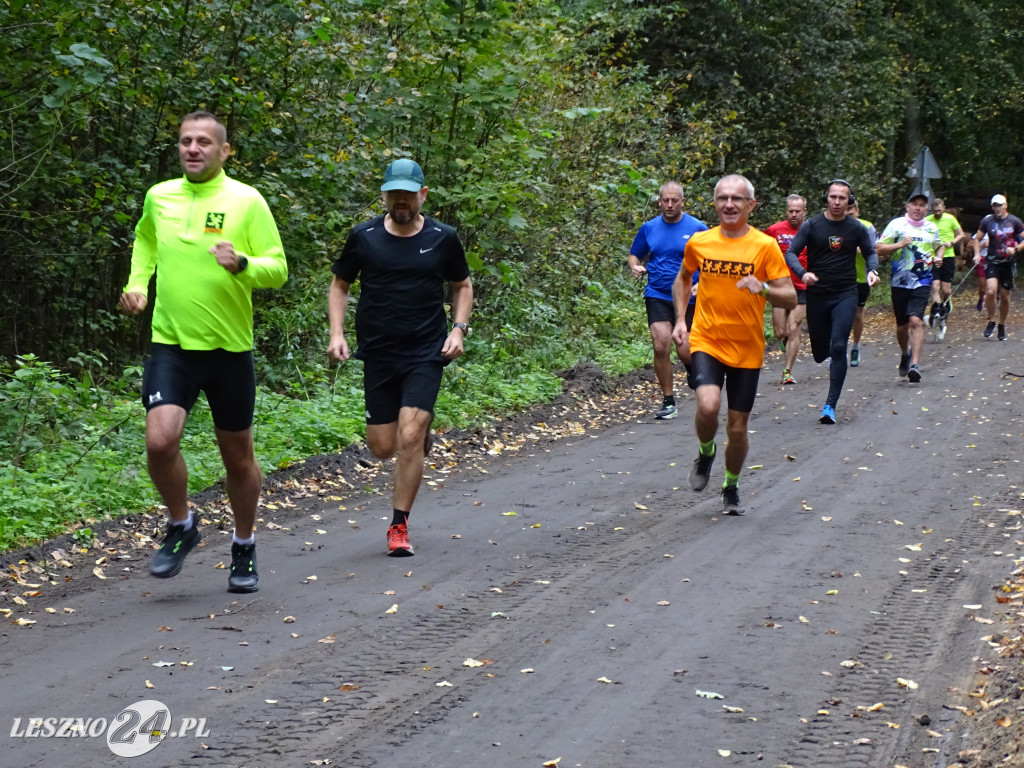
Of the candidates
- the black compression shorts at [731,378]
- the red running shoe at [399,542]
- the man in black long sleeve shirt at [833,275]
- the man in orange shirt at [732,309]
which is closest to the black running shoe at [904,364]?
the man in black long sleeve shirt at [833,275]

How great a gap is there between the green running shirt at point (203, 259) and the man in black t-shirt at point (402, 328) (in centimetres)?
119

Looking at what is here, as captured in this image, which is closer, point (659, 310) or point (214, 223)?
point (214, 223)

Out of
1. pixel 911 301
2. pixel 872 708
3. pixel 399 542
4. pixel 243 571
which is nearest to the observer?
pixel 872 708

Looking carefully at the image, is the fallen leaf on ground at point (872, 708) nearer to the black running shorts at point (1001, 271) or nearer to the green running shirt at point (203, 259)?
the green running shirt at point (203, 259)

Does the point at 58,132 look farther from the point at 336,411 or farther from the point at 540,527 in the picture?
the point at 540,527

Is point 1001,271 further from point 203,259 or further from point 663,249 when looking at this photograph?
point 203,259

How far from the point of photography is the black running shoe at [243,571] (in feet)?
20.8

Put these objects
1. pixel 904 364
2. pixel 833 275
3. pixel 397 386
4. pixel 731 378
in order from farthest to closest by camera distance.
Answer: pixel 904 364
pixel 833 275
pixel 731 378
pixel 397 386

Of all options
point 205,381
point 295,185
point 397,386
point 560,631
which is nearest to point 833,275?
point 295,185

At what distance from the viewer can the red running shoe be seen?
7.18 m

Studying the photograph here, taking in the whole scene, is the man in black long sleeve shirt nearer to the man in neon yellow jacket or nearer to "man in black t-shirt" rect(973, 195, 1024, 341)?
the man in neon yellow jacket

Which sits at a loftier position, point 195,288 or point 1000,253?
point 195,288

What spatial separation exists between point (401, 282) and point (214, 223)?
1.51 metres

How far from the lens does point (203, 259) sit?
5949 mm
